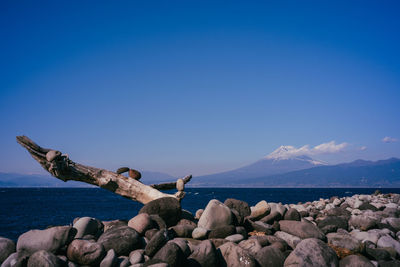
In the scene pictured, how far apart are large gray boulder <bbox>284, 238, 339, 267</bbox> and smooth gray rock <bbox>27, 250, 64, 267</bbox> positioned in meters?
4.57

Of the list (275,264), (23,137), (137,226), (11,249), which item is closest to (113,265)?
(137,226)

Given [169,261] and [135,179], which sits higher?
[135,179]

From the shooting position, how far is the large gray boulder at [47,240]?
6.61 metres

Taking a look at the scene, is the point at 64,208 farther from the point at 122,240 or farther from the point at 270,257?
the point at 270,257

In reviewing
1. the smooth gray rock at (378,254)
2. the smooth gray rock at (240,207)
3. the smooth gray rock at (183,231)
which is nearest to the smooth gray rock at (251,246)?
the smooth gray rock at (183,231)

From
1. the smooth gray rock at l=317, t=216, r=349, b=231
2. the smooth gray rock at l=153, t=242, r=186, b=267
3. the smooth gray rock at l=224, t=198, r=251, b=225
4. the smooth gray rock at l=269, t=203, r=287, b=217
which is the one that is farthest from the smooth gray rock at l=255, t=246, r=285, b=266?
the smooth gray rock at l=317, t=216, r=349, b=231

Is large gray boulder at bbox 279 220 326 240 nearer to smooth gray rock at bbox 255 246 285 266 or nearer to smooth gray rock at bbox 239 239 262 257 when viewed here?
smooth gray rock at bbox 239 239 262 257

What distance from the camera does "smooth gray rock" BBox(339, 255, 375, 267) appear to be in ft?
22.8

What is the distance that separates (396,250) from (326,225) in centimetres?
281

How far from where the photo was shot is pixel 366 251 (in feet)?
26.7

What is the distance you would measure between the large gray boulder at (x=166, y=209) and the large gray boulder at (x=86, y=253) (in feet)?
8.97

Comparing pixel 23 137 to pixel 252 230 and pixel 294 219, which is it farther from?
pixel 294 219

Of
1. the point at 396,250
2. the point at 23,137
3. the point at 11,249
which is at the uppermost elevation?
the point at 23,137

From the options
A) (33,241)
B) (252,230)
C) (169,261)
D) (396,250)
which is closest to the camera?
(169,261)
